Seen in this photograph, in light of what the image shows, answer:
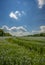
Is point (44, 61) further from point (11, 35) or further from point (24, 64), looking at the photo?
point (11, 35)

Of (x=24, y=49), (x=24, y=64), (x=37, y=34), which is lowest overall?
(x=24, y=64)

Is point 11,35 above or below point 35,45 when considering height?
above

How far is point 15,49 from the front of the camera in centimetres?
755

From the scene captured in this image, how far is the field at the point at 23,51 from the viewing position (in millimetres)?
6479

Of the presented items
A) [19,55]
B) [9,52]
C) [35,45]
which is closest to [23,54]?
[19,55]

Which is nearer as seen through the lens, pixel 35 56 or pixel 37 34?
pixel 35 56

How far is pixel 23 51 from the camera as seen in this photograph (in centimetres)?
730

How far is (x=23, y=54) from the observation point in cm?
695

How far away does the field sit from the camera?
6479mm

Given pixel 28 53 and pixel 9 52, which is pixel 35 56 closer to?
pixel 28 53

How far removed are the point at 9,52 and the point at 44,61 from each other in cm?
167

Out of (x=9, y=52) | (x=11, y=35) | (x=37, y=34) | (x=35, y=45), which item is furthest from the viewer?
(x=11, y=35)

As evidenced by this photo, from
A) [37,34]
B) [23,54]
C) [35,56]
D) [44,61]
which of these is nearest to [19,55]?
[23,54]

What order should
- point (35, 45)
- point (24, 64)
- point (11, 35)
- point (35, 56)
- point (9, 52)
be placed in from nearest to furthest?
point (24, 64) → point (35, 56) → point (9, 52) → point (35, 45) → point (11, 35)
